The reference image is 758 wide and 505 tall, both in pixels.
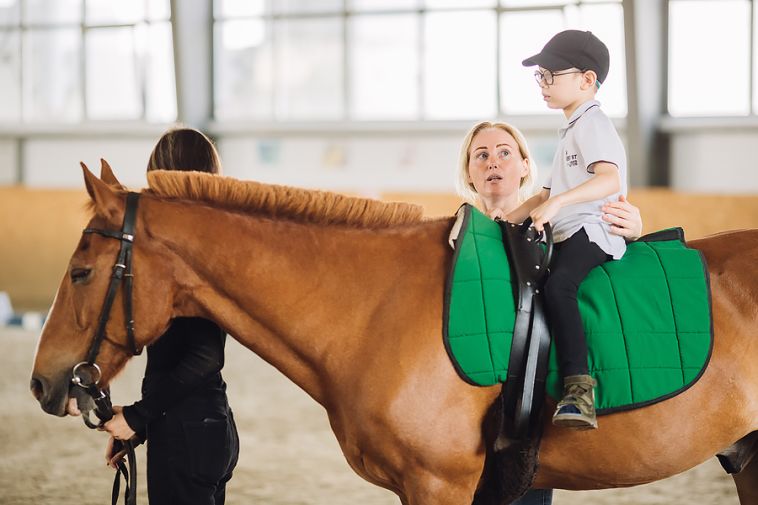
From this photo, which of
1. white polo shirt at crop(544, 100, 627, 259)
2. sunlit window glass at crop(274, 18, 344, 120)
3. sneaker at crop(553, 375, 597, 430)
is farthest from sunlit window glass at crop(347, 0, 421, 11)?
sneaker at crop(553, 375, 597, 430)

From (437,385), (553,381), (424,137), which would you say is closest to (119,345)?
(437,385)

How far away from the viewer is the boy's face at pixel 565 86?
7.41 ft

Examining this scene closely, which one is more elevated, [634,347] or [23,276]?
[634,347]

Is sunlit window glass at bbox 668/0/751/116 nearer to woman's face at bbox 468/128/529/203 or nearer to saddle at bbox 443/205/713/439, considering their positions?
woman's face at bbox 468/128/529/203

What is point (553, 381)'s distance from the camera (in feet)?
6.84

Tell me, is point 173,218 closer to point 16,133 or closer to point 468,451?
point 468,451

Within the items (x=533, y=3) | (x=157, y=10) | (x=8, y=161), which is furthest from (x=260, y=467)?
(x=8, y=161)

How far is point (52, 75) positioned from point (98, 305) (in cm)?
1169

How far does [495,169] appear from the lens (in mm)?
2814

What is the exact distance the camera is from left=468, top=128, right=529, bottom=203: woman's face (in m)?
2.82

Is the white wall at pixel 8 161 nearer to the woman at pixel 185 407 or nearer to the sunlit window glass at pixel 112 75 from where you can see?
the sunlit window glass at pixel 112 75

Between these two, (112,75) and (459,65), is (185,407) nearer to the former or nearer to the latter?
(459,65)

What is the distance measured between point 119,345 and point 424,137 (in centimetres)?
905

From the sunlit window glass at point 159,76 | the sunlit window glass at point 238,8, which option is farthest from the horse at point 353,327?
the sunlit window glass at point 159,76
